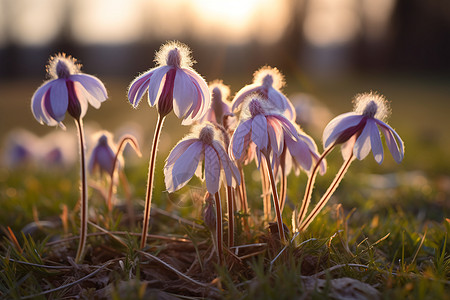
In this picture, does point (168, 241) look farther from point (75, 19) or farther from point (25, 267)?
point (75, 19)

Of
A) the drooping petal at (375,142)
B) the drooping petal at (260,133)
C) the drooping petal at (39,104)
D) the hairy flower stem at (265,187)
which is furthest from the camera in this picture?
the hairy flower stem at (265,187)

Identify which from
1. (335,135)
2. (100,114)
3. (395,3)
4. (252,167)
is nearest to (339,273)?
(335,135)

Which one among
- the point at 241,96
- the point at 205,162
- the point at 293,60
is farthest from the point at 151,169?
the point at 293,60

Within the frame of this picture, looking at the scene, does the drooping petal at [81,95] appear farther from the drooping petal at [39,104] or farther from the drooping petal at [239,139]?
the drooping petal at [239,139]

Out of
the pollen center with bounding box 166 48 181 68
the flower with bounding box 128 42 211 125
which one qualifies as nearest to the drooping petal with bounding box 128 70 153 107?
the flower with bounding box 128 42 211 125

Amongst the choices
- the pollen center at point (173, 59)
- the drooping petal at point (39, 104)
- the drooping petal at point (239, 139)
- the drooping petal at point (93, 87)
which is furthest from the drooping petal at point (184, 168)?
the drooping petal at point (39, 104)
